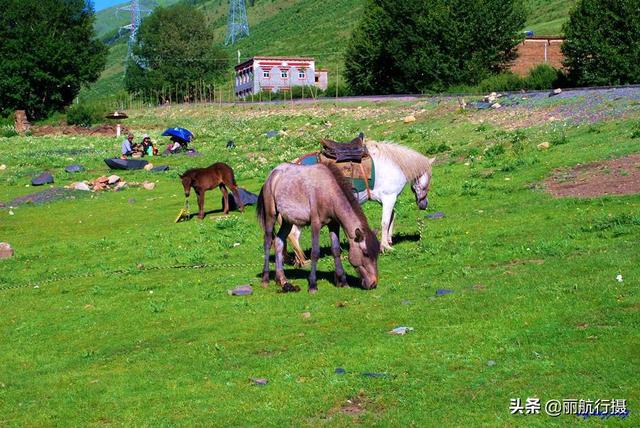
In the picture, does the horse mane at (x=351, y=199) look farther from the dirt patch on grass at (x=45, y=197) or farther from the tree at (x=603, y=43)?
the tree at (x=603, y=43)

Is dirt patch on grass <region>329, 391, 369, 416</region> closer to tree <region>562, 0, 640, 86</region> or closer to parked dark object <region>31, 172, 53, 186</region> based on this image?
parked dark object <region>31, 172, 53, 186</region>

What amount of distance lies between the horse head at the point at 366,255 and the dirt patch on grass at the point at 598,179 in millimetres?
10482

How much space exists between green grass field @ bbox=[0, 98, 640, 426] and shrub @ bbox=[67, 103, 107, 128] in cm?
5820

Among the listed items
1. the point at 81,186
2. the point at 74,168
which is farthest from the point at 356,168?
the point at 74,168

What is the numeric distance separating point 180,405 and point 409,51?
71121mm

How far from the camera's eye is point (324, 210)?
17.3m

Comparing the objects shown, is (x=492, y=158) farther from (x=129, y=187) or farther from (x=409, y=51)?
(x=409, y=51)

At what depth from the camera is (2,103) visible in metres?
98.4

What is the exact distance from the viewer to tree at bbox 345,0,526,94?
7375 centimetres

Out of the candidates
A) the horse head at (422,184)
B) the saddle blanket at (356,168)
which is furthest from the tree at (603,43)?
the saddle blanket at (356,168)

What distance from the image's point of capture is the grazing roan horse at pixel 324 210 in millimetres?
17156

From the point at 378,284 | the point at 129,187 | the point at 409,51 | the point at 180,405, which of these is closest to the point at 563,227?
the point at 378,284

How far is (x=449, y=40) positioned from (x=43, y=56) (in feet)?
153

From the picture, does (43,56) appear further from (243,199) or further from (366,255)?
(366,255)
